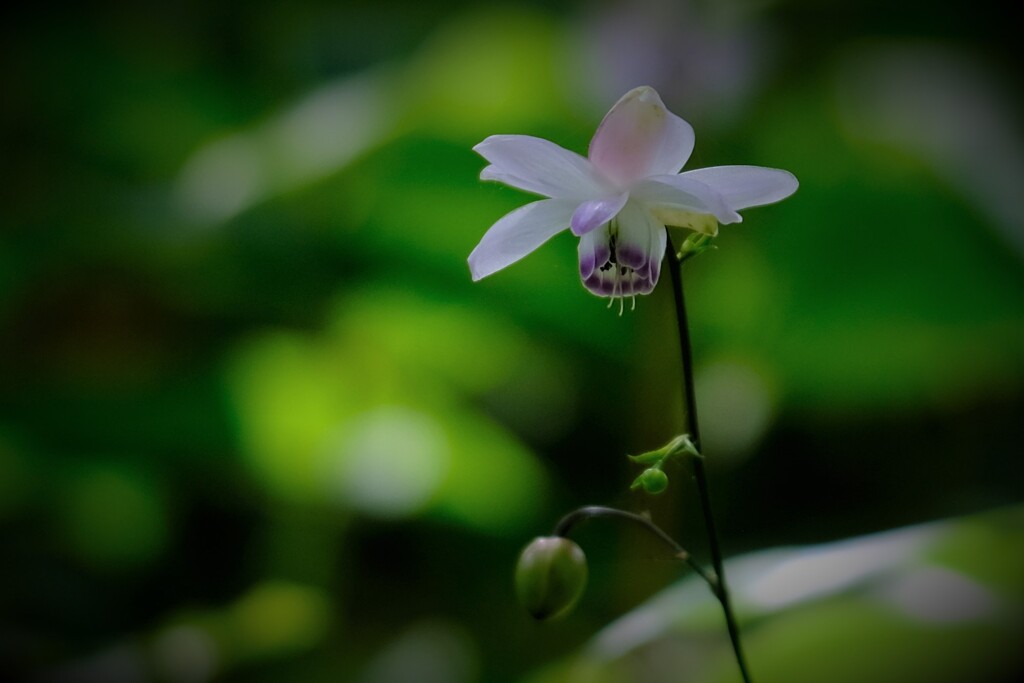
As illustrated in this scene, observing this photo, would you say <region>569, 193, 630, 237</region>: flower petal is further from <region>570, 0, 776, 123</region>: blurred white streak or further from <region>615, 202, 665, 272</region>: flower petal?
<region>570, 0, 776, 123</region>: blurred white streak

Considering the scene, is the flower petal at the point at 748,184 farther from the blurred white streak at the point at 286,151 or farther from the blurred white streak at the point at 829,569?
the blurred white streak at the point at 286,151

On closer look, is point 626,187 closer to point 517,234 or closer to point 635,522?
point 517,234

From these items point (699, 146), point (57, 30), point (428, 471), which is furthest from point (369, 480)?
point (57, 30)

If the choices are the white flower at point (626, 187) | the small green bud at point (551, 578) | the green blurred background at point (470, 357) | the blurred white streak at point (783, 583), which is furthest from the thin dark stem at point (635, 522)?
the green blurred background at point (470, 357)

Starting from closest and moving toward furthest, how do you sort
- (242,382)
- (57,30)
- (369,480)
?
(369,480), (242,382), (57,30)

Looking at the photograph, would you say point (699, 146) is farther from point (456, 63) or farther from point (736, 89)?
point (456, 63)

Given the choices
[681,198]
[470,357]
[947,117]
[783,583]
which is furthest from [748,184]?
[947,117]
